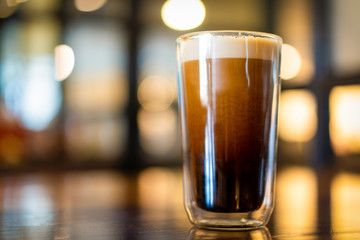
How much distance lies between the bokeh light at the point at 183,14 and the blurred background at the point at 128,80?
1 centimetres

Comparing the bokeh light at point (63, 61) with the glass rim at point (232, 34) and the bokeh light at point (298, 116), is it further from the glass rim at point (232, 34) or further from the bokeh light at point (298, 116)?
the glass rim at point (232, 34)

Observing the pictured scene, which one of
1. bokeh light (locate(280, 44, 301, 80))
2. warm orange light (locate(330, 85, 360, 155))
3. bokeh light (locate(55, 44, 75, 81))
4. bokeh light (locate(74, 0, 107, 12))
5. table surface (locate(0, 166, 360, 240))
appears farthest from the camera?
bokeh light (locate(280, 44, 301, 80))

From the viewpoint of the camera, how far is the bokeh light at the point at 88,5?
12.9ft

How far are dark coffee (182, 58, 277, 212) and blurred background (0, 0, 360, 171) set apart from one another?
2920mm

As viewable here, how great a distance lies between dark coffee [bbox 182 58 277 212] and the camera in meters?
0.50

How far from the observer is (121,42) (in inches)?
162

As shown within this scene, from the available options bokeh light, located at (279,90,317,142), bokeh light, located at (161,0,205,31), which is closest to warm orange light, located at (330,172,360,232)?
bokeh light, located at (279,90,317,142)

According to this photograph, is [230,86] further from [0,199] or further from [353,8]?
[353,8]

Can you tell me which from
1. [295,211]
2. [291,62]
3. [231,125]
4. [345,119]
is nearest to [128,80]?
[291,62]

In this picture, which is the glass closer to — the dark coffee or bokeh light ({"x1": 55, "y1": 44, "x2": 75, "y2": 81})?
the dark coffee

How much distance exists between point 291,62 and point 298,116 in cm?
58

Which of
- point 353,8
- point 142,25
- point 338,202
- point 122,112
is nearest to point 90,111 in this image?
point 122,112

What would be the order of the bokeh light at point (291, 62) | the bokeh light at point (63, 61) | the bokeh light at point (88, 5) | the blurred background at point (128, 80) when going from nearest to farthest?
the blurred background at point (128, 80), the bokeh light at point (63, 61), the bokeh light at point (88, 5), the bokeh light at point (291, 62)

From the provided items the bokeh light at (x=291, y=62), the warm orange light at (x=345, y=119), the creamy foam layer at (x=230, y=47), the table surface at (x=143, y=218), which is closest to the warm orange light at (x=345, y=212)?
the table surface at (x=143, y=218)
